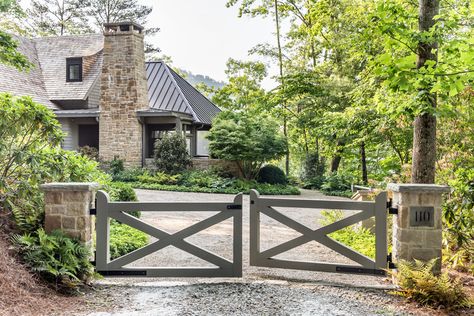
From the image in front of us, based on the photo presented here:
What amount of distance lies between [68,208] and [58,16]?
32296mm

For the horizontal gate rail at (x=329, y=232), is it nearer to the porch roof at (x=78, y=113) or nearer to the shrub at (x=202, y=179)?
the shrub at (x=202, y=179)

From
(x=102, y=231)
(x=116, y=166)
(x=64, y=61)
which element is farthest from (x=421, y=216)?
(x=64, y=61)

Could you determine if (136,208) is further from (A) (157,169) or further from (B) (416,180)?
(A) (157,169)

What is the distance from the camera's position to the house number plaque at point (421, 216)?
189 inches

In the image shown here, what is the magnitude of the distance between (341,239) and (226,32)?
1975cm

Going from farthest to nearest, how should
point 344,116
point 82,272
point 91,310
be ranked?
point 344,116 < point 82,272 < point 91,310

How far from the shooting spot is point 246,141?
17.4 metres

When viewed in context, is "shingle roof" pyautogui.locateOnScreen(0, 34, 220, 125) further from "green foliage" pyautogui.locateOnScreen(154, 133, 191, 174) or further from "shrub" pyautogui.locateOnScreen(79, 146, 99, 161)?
"shrub" pyautogui.locateOnScreen(79, 146, 99, 161)

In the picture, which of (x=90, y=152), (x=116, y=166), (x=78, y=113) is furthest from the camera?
(x=78, y=113)

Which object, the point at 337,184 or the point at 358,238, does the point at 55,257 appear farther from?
the point at 337,184

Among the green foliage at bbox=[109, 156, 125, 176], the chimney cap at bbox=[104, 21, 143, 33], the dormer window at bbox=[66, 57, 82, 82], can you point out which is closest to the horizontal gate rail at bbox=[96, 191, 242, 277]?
the green foliage at bbox=[109, 156, 125, 176]

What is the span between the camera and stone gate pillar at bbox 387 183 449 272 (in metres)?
4.79

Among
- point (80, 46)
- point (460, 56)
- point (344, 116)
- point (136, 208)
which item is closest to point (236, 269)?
point (136, 208)

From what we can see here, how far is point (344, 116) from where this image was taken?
11875 millimetres
